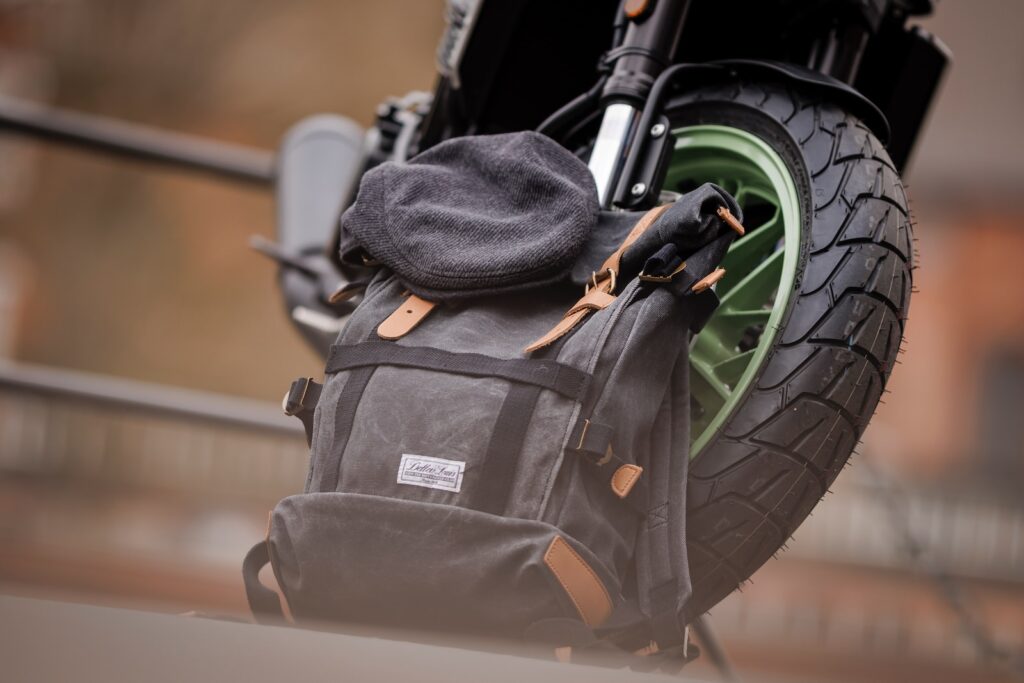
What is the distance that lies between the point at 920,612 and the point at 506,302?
485cm

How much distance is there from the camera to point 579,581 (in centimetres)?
66

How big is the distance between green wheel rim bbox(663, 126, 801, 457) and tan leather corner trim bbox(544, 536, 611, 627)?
0.55 feet

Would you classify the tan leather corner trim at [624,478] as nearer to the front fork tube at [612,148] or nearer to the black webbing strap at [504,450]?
the black webbing strap at [504,450]

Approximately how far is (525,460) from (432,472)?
6 cm

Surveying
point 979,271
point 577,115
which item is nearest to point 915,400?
point 979,271

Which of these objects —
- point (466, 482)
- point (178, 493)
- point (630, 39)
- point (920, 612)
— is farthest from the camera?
point (178, 493)

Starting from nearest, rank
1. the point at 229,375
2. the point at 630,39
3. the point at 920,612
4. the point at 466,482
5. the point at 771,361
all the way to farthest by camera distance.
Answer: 1. the point at 466,482
2. the point at 771,361
3. the point at 630,39
4. the point at 920,612
5. the point at 229,375

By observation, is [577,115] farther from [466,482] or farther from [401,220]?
[466,482]

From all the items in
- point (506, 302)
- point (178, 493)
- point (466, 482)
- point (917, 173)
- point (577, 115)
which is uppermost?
point (917, 173)

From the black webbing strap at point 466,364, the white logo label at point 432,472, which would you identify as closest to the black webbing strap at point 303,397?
the black webbing strap at point 466,364

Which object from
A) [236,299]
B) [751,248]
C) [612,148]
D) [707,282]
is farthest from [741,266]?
[236,299]

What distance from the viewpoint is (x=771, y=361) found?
0.79 metres

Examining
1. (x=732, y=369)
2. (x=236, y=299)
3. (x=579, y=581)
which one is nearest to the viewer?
(x=579, y=581)

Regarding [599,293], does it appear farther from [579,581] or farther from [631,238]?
[579,581]
